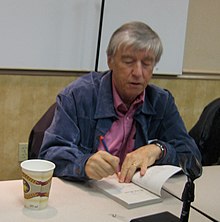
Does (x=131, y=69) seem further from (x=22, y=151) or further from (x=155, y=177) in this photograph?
(x=22, y=151)

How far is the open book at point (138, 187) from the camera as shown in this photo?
4.23ft

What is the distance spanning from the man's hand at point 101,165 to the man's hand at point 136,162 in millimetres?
94

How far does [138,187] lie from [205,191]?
0.83 ft

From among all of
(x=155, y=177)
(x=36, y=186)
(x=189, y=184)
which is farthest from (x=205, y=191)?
(x=36, y=186)

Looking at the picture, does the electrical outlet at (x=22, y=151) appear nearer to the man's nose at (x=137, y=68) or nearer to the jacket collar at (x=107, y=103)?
the jacket collar at (x=107, y=103)

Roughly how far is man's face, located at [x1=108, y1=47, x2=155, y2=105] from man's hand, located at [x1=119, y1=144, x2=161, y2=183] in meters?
0.25

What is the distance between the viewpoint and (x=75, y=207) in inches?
A: 47.9

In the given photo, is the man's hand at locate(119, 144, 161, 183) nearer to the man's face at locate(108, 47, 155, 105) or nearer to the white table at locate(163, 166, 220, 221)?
the white table at locate(163, 166, 220, 221)

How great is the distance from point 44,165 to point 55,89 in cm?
150

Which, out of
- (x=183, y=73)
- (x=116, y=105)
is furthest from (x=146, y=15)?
(x=116, y=105)

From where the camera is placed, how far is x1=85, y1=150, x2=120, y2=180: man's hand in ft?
4.30

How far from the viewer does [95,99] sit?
1.64 metres

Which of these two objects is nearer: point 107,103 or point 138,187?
point 138,187

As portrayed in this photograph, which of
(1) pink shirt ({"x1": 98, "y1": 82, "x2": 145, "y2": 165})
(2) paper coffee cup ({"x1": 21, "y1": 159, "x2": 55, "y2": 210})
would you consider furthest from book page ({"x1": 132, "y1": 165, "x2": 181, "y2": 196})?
(2) paper coffee cup ({"x1": 21, "y1": 159, "x2": 55, "y2": 210})
